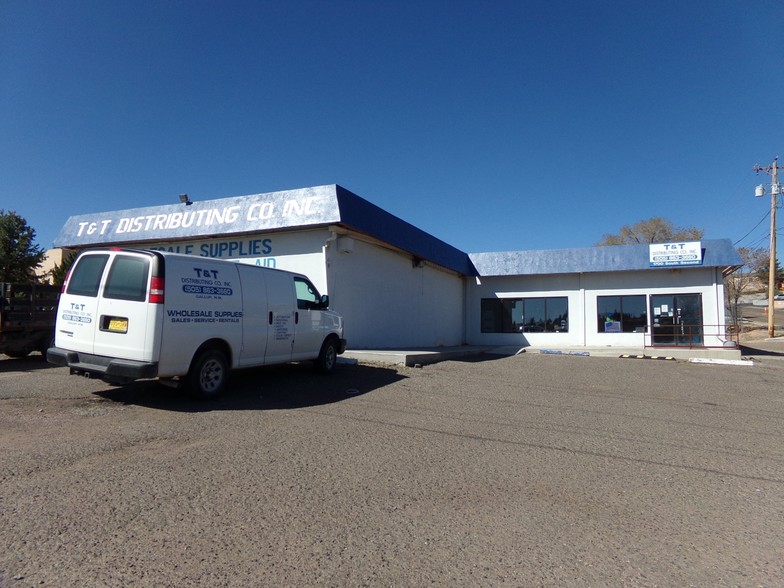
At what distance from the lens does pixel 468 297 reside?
2603 centimetres

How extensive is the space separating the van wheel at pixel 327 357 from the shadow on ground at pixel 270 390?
0.15 meters

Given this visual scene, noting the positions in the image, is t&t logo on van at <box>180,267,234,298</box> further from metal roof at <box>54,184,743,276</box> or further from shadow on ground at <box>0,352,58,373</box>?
shadow on ground at <box>0,352,58,373</box>

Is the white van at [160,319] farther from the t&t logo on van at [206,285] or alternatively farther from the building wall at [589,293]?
the building wall at [589,293]

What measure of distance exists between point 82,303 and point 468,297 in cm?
2093

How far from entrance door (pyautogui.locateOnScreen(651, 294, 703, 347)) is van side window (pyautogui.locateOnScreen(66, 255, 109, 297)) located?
866 inches

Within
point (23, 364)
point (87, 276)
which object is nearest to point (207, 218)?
point (23, 364)

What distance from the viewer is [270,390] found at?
8.38 m

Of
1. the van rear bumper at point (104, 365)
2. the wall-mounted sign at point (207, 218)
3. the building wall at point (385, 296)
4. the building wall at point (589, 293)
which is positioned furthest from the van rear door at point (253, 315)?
the building wall at point (589, 293)

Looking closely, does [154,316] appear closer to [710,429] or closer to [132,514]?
[132,514]

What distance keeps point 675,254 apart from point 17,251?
42203 millimetres

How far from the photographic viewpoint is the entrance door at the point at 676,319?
21.6 m

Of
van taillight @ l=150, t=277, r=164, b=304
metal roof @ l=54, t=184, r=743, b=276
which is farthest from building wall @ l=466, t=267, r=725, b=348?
van taillight @ l=150, t=277, r=164, b=304

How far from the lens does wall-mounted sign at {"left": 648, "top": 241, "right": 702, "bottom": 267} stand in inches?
813

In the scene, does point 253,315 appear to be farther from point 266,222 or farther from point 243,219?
point 243,219
